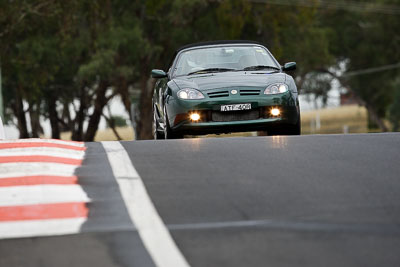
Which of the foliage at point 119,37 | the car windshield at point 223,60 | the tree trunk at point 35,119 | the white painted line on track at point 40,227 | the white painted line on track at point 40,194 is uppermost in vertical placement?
the white painted line on track at point 40,227

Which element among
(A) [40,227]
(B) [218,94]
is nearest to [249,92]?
(B) [218,94]

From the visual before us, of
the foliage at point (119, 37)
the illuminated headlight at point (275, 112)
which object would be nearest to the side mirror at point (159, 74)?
the illuminated headlight at point (275, 112)

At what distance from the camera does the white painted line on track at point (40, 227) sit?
20.1 feet

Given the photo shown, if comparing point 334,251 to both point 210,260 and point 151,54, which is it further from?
point 151,54

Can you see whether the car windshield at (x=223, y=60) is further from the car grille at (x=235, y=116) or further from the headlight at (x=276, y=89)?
the car grille at (x=235, y=116)

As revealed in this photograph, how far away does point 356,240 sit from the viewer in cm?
595

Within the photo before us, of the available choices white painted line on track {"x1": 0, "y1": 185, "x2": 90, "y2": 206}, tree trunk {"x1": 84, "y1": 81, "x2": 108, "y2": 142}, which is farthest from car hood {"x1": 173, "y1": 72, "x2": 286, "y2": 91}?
tree trunk {"x1": 84, "y1": 81, "x2": 108, "y2": 142}

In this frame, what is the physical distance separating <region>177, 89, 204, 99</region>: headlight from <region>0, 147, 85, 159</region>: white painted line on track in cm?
337

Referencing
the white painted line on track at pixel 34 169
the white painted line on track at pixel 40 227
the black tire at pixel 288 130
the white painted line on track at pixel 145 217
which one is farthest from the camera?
the black tire at pixel 288 130

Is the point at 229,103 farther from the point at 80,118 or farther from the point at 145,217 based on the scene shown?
the point at 80,118

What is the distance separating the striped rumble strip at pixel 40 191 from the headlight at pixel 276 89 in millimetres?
3748

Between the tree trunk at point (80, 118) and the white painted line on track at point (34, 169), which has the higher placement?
the white painted line on track at point (34, 169)

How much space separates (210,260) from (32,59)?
31.8 meters

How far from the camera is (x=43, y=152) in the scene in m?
9.80
